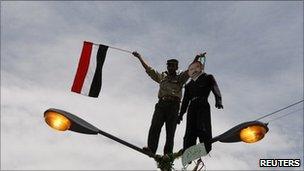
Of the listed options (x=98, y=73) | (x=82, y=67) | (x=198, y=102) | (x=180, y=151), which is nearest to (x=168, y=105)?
(x=198, y=102)

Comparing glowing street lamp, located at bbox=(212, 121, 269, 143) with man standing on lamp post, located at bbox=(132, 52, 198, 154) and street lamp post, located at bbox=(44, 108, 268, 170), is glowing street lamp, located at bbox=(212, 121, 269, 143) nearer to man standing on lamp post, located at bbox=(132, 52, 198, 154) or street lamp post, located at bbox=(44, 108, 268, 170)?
street lamp post, located at bbox=(44, 108, 268, 170)

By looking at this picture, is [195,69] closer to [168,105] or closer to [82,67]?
[168,105]

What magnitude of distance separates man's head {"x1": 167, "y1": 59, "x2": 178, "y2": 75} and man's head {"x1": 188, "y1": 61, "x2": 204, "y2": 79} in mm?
689

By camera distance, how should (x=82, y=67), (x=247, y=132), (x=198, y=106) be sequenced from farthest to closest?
(x=82, y=67) → (x=198, y=106) → (x=247, y=132)

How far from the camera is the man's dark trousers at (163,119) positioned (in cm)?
639

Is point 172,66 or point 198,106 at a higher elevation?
point 172,66

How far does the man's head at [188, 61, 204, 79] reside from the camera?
6.00m

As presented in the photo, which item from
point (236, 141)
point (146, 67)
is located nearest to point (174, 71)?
point (146, 67)

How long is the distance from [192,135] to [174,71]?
1.33 metres

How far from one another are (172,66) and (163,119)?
2.81ft

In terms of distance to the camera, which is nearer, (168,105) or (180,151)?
(180,151)

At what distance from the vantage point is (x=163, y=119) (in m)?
6.50

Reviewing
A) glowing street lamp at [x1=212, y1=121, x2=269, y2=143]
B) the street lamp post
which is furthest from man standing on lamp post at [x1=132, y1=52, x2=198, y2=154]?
glowing street lamp at [x1=212, y1=121, x2=269, y2=143]

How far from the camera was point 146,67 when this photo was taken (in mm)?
7105
